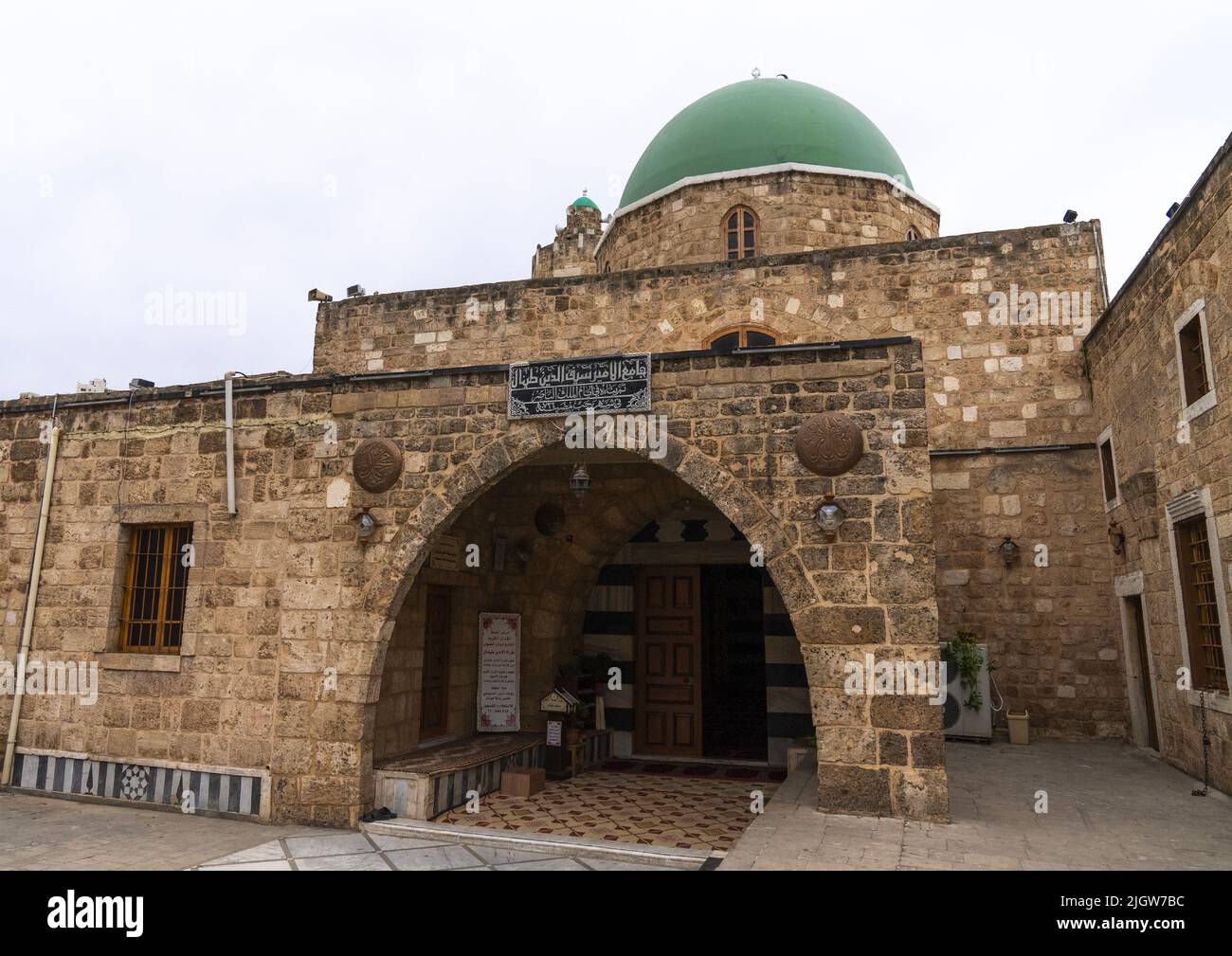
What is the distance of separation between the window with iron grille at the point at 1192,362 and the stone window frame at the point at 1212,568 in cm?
81

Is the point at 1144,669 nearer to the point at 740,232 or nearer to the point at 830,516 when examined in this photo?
the point at 830,516

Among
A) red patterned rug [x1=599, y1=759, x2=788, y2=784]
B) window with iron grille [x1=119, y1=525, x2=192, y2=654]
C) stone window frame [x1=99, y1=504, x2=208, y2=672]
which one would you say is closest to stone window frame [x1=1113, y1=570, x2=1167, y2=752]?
red patterned rug [x1=599, y1=759, x2=788, y2=784]

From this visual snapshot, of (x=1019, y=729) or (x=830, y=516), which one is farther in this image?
(x=1019, y=729)

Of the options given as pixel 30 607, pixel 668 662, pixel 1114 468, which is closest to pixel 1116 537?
pixel 1114 468

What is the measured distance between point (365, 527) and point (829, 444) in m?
3.39

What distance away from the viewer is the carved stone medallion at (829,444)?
5406 millimetres

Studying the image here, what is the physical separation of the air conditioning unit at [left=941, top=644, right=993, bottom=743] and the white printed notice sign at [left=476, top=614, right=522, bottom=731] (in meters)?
4.66

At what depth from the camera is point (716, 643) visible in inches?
403

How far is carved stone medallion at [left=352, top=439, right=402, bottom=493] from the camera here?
20.3ft

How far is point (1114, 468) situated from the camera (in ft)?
28.4

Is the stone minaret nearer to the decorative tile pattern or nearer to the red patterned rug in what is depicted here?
the red patterned rug

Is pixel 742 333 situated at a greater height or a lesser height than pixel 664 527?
greater
